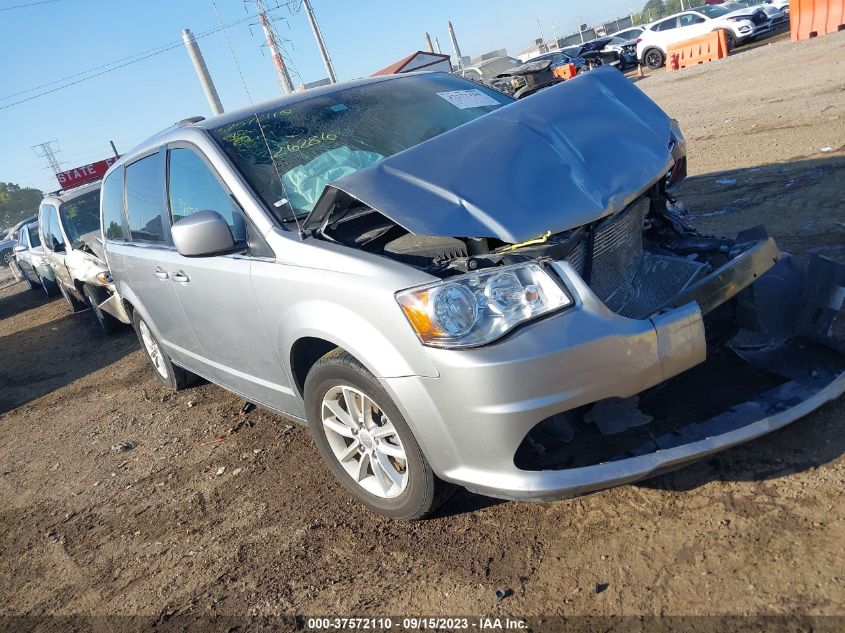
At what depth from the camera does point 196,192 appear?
3480 mm

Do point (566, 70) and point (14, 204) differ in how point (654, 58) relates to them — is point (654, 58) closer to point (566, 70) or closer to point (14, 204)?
point (566, 70)

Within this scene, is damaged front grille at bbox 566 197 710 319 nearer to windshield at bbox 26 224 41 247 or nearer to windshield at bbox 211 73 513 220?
windshield at bbox 211 73 513 220

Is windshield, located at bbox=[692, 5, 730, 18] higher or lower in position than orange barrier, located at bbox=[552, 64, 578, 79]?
higher

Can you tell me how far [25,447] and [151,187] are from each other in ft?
8.94

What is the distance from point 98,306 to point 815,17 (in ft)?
61.9

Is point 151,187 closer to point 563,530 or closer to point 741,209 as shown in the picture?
point 563,530

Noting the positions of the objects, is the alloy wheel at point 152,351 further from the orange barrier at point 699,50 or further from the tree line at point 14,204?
the tree line at point 14,204

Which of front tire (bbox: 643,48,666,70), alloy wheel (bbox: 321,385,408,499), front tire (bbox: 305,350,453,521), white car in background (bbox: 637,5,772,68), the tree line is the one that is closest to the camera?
front tire (bbox: 305,350,453,521)

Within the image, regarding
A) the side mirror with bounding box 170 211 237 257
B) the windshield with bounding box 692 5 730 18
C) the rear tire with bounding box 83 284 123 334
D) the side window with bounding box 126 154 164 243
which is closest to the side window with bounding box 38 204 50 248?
the rear tire with bounding box 83 284 123 334

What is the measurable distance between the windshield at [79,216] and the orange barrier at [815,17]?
18.1m

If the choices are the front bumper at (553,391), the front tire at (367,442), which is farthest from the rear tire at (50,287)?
the front bumper at (553,391)

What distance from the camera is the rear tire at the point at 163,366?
5.18 metres

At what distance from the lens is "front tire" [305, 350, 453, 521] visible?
253 centimetres

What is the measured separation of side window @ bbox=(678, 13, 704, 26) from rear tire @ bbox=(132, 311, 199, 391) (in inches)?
846
